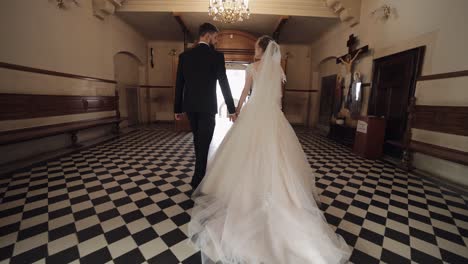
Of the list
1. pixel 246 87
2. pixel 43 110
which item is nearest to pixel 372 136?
pixel 246 87

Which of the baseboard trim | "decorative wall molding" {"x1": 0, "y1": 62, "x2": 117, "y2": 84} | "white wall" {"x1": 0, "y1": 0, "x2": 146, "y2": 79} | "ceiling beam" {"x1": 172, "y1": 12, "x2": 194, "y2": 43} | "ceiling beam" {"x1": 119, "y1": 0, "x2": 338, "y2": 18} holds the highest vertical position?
"ceiling beam" {"x1": 119, "y1": 0, "x2": 338, "y2": 18}

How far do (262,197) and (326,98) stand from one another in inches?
277

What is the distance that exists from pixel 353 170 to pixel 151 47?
28.8 feet

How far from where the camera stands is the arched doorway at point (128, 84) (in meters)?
6.79

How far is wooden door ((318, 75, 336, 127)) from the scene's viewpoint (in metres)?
7.12

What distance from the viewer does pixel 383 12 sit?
4.24 m

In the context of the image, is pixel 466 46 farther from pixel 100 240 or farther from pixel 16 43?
pixel 16 43

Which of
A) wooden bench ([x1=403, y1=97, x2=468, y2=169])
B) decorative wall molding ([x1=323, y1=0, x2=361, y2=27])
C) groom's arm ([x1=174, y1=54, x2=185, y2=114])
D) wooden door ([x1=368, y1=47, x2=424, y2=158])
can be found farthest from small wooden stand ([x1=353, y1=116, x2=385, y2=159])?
groom's arm ([x1=174, y1=54, x2=185, y2=114])

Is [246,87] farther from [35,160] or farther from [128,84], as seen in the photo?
[128,84]

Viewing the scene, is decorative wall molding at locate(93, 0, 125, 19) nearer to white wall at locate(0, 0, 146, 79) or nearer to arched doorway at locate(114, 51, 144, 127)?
white wall at locate(0, 0, 146, 79)

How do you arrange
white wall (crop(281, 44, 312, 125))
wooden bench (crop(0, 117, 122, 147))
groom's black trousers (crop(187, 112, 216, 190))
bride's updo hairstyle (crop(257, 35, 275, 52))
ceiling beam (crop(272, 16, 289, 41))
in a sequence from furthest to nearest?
1. white wall (crop(281, 44, 312, 125))
2. ceiling beam (crop(272, 16, 289, 41))
3. wooden bench (crop(0, 117, 122, 147))
4. groom's black trousers (crop(187, 112, 216, 190))
5. bride's updo hairstyle (crop(257, 35, 275, 52))

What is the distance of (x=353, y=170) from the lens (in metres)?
3.39

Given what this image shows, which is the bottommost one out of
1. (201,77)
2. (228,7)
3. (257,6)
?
(201,77)

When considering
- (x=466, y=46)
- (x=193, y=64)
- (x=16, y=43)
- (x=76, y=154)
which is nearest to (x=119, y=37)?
(x=16, y=43)
